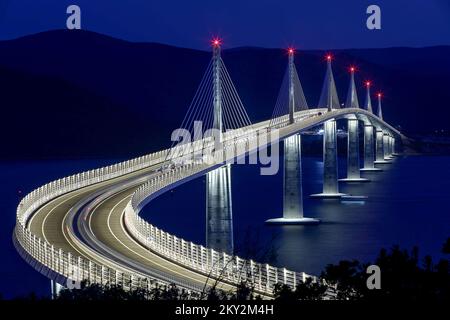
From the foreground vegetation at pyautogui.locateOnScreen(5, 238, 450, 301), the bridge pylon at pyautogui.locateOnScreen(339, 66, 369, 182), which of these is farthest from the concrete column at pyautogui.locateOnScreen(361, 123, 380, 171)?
the foreground vegetation at pyautogui.locateOnScreen(5, 238, 450, 301)

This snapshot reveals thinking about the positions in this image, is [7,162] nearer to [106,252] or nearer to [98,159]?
[98,159]

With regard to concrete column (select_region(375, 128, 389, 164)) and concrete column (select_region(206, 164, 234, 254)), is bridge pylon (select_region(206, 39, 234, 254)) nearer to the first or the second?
concrete column (select_region(206, 164, 234, 254))

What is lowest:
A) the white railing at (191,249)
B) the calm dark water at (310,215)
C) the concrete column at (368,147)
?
the calm dark water at (310,215)

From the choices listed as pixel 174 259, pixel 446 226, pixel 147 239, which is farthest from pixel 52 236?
pixel 446 226

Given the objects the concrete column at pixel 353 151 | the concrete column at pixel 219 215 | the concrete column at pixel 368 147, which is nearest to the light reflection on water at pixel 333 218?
the concrete column at pixel 353 151

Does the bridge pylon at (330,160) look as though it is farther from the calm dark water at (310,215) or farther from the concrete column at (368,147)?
the concrete column at (368,147)

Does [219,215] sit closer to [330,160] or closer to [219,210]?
[219,210]

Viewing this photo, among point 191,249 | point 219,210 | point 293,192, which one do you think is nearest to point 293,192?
point 293,192

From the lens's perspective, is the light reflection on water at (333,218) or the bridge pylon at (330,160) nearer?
the light reflection on water at (333,218)
